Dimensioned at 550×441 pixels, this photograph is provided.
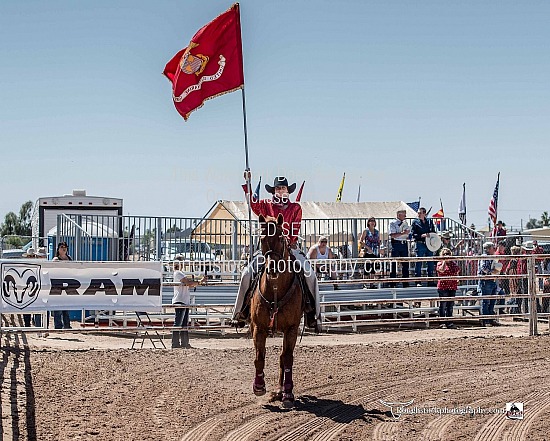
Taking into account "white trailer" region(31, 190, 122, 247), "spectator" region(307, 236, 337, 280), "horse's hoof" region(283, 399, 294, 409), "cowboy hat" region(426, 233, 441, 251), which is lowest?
"horse's hoof" region(283, 399, 294, 409)

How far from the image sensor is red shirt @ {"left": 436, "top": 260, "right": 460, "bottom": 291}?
16.8 m

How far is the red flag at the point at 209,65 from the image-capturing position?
48.4 ft

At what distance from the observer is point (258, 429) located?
7.74m

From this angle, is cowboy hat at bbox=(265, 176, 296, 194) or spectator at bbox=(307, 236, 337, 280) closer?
cowboy hat at bbox=(265, 176, 296, 194)

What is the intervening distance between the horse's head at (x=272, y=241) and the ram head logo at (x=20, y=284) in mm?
6358

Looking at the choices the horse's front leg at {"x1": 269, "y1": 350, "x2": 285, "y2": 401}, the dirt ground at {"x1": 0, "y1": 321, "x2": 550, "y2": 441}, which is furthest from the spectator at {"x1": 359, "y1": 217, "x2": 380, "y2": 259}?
the horse's front leg at {"x1": 269, "y1": 350, "x2": 285, "y2": 401}

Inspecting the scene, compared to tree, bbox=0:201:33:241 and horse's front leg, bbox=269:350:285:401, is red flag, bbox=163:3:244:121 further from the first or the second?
tree, bbox=0:201:33:241

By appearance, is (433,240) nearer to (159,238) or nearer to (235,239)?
(235,239)

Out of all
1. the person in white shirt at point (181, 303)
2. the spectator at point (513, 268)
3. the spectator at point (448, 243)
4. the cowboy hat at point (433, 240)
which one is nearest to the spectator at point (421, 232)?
the cowboy hat at point (433, 240)

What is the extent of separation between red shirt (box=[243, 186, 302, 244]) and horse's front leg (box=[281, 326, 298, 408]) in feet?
3.94

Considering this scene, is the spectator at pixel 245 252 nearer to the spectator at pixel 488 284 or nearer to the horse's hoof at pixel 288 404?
the spectator at pixel 488 284

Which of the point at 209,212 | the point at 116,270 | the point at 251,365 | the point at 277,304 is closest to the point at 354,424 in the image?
the point at 277,304

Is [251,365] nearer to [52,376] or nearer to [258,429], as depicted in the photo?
[52,376]

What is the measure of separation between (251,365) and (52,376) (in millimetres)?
3106
